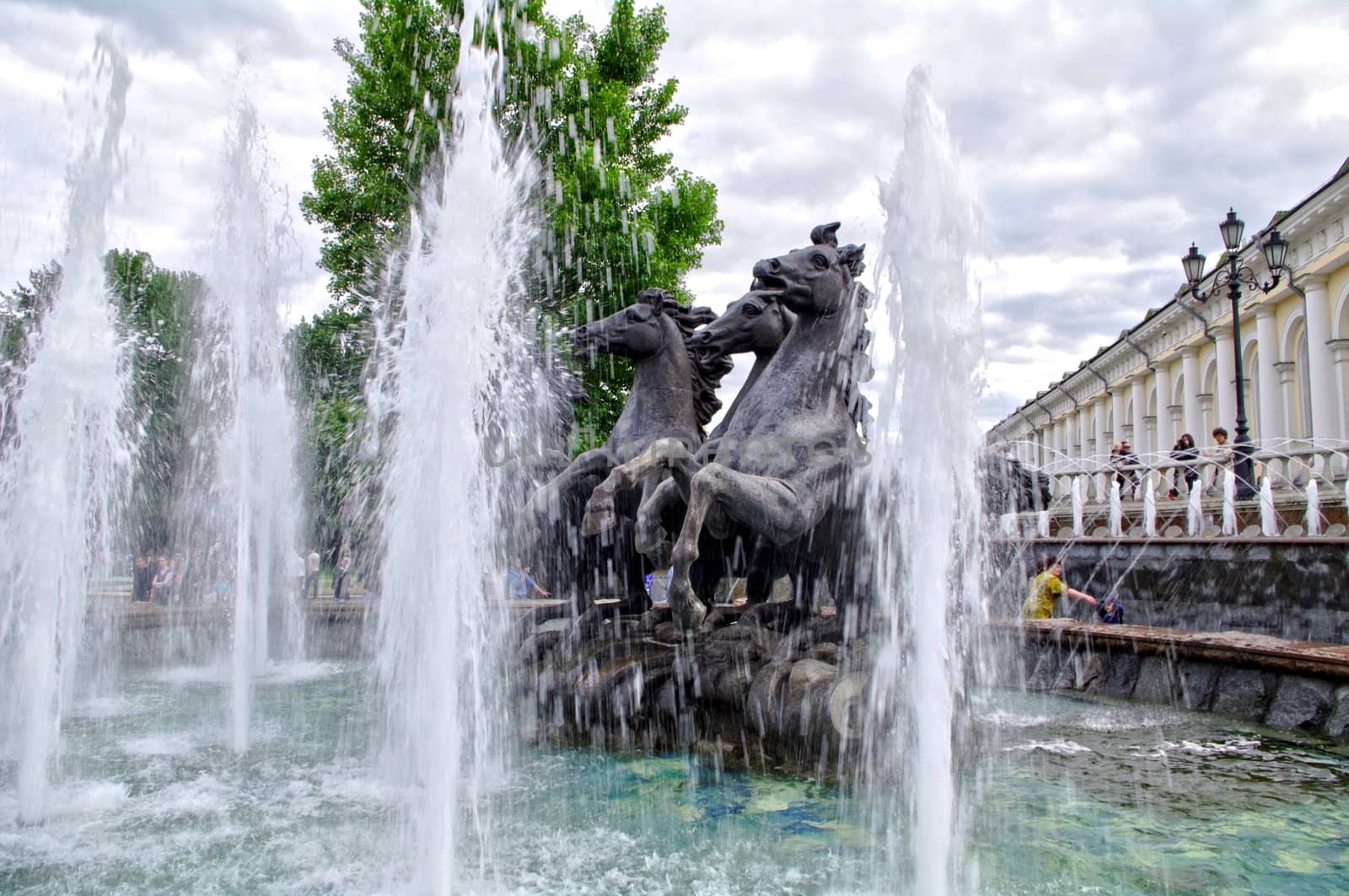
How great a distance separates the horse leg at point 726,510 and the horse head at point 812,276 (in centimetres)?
115

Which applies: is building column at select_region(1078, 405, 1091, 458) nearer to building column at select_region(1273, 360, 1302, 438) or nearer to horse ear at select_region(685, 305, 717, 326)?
building column at select_region(1273, 360, 1302, 438)

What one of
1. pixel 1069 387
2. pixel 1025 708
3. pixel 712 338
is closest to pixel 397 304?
pixel 712 338

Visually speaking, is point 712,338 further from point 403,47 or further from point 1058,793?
point 403,47

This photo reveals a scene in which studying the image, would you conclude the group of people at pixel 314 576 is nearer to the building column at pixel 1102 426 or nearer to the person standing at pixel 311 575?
the person standing at pixel 311 575

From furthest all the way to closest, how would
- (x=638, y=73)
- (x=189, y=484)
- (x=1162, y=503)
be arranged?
(x=638, y=73) → (x=189, y=484) → (x=1162, y=503)

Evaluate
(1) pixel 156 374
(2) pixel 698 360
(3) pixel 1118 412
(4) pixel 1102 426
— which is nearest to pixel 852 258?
(2) pixel 698 360

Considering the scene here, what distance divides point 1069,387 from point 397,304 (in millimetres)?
43189

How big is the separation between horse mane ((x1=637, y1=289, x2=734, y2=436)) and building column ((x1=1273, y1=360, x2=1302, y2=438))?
24.4 meters

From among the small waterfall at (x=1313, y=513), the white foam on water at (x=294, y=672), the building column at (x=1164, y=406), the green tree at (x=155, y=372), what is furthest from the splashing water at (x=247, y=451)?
the building column at (x=1164, y=406)

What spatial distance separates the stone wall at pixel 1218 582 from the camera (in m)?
8.98

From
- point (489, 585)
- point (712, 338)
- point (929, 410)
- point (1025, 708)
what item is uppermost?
point (712, 338)

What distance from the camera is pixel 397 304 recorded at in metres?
11.0

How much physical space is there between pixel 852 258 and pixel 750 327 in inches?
29.0

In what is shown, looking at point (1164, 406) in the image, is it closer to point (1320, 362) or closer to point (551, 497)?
point (1320, 362)
